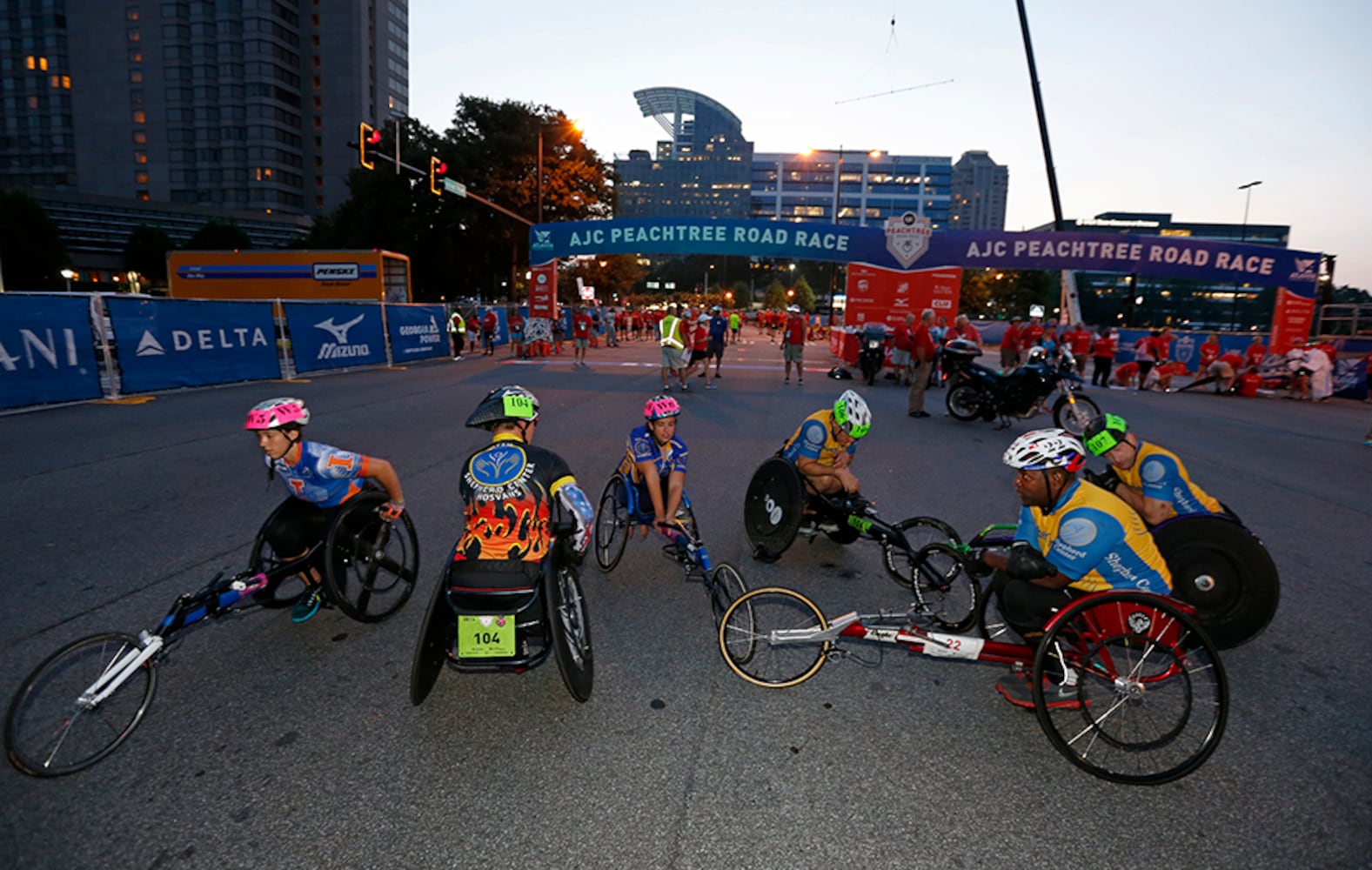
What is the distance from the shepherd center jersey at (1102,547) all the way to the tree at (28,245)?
73.3 m

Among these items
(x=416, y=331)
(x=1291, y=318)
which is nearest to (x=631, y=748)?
(x=416, y=331)

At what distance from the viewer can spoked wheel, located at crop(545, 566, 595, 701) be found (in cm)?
305

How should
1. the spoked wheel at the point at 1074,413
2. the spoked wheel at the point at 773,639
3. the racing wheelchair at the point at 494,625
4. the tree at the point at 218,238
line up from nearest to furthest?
1. the racing wheelchair at the point at 494,625
2. the spoked wheel at the point at 773,639
3. the spoked wheel at the point at 1074,413
4. the tree at the point at 218,238

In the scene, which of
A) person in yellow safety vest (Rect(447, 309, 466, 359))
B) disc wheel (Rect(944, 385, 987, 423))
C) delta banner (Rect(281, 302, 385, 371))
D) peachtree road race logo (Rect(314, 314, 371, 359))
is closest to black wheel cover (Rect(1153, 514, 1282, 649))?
disc wheel (Rect(944, 385, 987, 423))

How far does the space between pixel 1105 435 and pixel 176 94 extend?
12972 centimetres

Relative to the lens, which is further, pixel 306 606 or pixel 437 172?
pixel 437 172

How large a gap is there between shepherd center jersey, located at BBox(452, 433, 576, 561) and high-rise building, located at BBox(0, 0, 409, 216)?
375 ft

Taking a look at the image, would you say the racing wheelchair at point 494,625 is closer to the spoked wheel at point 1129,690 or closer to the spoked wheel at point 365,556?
the spoked wheel at point 365,556

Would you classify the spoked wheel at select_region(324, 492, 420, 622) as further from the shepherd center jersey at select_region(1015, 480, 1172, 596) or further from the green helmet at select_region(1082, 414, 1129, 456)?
the green helmet at select_region(1082, 414, 1129, 456)

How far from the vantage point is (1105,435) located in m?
4.91

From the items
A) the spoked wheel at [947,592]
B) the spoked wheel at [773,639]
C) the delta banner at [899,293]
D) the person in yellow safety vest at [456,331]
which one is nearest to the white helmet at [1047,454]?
the spoked wheel at [947,592]

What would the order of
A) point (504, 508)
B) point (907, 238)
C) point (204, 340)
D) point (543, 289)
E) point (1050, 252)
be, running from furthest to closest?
point (543, 289), point (1050, 252), point (907, 238), point (204, 340), point (504, 508)

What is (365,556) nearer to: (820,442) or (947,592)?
(820,442)

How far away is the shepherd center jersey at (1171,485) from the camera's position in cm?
438
